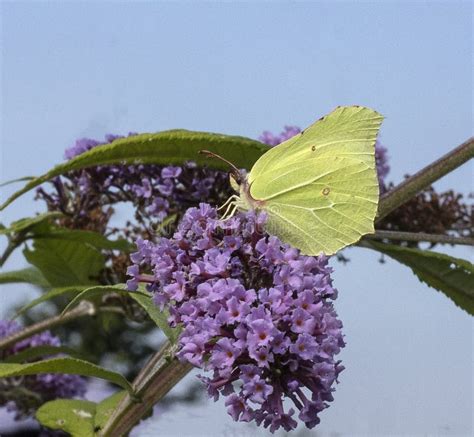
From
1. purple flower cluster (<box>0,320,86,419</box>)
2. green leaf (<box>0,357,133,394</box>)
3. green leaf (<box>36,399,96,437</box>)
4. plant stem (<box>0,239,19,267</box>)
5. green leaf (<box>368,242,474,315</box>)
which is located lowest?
green leaf (<box>0,357,133,394</box>)

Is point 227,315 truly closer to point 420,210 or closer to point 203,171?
point 203,171

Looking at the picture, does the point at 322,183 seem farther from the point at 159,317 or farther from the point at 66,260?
the point at 66,260

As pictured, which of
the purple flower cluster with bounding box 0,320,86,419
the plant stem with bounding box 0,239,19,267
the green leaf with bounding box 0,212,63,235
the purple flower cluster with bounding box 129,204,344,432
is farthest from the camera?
the purple flower cluster with bounding box 0,320,86,419

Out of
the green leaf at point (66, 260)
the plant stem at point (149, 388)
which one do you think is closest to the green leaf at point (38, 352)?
the green leaf at point (66, 260)

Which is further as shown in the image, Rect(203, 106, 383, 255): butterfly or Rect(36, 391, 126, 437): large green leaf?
Rect(36, 391, 126, 437): large green leaf

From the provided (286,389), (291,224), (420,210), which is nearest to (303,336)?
(286,389)

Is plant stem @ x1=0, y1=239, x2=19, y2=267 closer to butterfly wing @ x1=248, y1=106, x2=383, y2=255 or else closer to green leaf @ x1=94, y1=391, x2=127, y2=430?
green leaf @ x1=94, y1=391, x2=127, y2=430

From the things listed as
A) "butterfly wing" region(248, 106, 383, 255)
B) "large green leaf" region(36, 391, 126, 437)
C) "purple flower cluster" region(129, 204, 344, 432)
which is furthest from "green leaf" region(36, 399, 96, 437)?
"butterfly wing" region(248, 106, 383, 255)
